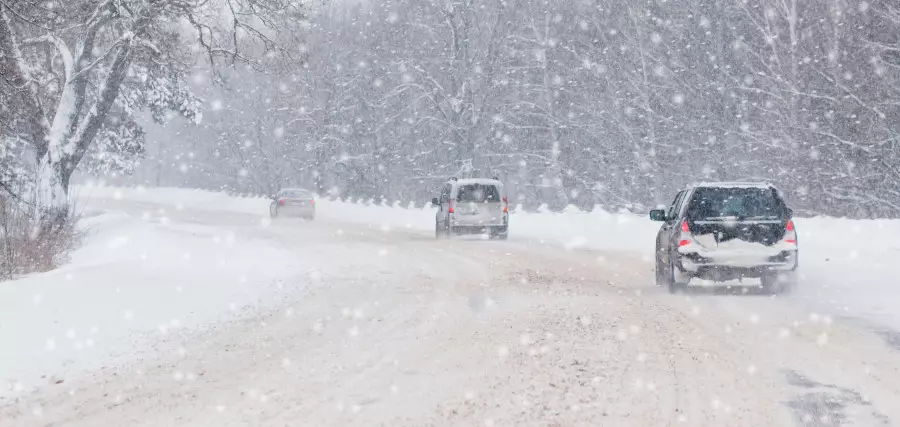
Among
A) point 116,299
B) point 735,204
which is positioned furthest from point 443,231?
point 116,299

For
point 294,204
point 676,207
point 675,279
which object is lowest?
point 675,279

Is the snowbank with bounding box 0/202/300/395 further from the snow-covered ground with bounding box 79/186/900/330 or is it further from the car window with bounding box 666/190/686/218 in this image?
the snow-covered ground with bounding box 79/186/900/330

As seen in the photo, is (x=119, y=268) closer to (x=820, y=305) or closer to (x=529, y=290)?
(x=529, y=290)

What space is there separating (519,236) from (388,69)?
85.7ft

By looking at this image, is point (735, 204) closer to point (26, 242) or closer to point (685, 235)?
point (685, 235)

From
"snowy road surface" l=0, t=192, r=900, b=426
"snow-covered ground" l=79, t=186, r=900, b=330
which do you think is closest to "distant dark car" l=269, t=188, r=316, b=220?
"snow-covered ground" l=79, t=186, r=900, b=330

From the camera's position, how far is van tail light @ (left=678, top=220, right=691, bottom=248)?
1447 cm

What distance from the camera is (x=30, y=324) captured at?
1016 cm

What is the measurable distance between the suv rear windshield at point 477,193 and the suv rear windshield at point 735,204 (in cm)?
1440

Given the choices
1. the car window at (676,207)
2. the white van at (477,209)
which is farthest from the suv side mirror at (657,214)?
the white van at (477,209)

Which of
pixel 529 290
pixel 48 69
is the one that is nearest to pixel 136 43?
pixel 48 69

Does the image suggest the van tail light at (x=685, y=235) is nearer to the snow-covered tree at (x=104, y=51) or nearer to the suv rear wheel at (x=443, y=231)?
the snow-covered tree at (x=104, y=51)

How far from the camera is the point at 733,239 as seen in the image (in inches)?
567

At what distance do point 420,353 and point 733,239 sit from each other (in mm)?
6975
